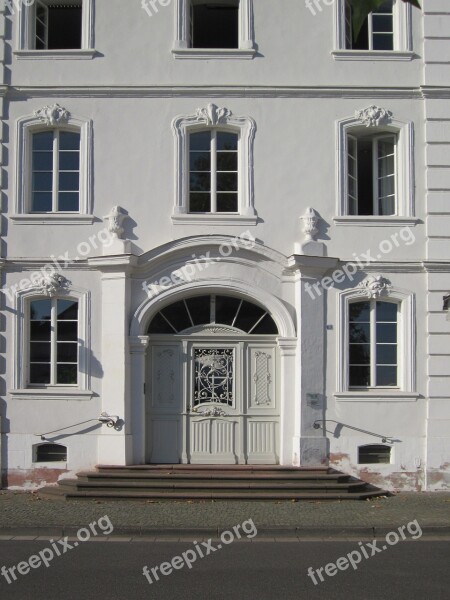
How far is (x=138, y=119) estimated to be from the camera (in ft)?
48.5

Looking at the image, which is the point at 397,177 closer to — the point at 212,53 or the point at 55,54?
the point at 212,53

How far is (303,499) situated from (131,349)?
3971mm

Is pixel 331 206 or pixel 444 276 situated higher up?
pixel 331 206

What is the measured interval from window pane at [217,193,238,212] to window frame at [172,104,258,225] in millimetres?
174

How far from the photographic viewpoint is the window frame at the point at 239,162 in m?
14.6

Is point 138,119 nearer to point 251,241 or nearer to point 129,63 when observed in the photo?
point 129,63

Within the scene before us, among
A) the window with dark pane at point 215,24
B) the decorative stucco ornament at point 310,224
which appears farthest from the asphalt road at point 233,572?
the window with dark pane at point 215,24

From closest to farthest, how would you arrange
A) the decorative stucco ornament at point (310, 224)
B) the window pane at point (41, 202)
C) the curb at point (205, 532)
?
the curb at point (205, 532)
the decorative stucco ornament at point (310, 224)
the window pane at point (41, 202)

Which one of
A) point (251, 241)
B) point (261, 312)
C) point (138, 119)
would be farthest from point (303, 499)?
point (138, 119)

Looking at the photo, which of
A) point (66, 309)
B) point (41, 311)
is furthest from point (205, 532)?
point (41, 311)

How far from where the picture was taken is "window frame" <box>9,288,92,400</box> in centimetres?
1438

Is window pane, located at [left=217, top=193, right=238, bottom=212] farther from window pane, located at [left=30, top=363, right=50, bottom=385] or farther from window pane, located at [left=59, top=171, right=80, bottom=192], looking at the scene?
window pane, located at [left=30, top=363, right=50, bottom=385]

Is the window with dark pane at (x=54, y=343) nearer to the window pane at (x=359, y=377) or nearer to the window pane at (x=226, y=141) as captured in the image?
the window pane at (x=226, y=141)

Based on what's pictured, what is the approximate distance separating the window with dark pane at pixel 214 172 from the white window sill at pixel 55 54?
243 centimetres
